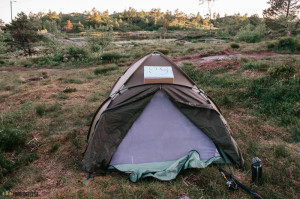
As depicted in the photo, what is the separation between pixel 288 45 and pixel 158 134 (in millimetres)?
14246

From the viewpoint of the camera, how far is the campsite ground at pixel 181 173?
3.01 m

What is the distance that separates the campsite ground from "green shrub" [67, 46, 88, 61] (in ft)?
23.5

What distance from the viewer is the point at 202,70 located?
9.34m

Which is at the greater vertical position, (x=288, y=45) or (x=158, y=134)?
(x=288, y=45)

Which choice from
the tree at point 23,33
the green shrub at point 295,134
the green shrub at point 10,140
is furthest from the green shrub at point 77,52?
the green shrub at point 295,134

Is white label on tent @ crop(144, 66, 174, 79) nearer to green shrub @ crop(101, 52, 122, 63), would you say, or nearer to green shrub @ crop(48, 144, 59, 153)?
green shrub @ crop(48, 144, 59, 153)

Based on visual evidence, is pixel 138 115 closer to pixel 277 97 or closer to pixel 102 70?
pixel 277 97

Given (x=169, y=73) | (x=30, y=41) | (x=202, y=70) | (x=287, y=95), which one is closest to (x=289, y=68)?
(x=287, y=95)

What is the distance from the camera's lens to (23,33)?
2250 cm

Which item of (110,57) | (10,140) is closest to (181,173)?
(10,140)

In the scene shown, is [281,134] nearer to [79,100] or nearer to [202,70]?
[202,70]

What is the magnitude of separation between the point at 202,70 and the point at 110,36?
1137 cm

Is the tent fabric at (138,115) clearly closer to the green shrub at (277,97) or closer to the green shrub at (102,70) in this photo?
the green shrub at (277,97)

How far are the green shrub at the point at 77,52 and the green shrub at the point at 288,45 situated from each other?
14.7 meters
